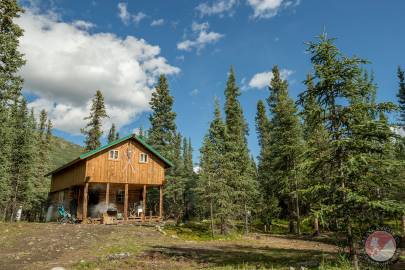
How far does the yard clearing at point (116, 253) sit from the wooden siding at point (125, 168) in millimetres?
7319

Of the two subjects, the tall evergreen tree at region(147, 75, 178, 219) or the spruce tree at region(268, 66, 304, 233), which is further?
the tall evergreen tree at region(147, 75, 178, 219)

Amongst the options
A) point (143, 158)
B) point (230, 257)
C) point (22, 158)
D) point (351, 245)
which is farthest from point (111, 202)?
point (351, 245)

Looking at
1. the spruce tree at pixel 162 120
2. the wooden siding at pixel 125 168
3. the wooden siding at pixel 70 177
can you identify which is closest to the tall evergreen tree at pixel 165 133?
the spruce tree at pixel 162 120

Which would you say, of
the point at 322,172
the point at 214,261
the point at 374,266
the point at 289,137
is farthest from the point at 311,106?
the point at 289,137

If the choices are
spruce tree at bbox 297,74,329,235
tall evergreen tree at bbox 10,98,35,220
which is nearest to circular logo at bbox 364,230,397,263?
spruce tree at bbox 297,74,329,235

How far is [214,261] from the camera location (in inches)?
615

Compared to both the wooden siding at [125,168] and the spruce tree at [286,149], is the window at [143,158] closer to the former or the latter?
the wooden siding at [125,168]

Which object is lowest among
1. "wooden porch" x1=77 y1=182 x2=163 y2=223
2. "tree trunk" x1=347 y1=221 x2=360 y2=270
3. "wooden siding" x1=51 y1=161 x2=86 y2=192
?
"tree trunk" x1=347 y1=221 x2=360 y2=270

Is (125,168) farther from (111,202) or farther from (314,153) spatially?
(314,153)

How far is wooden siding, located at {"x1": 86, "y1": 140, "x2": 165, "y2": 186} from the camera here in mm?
32031

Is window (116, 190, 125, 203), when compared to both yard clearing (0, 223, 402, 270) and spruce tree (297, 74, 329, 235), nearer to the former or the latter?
yard clearing (0, 223, 402, 270)

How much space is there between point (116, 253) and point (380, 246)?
12.2m

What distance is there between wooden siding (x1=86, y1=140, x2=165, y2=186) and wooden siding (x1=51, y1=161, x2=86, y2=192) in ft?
3.99

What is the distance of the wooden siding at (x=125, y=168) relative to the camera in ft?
105
